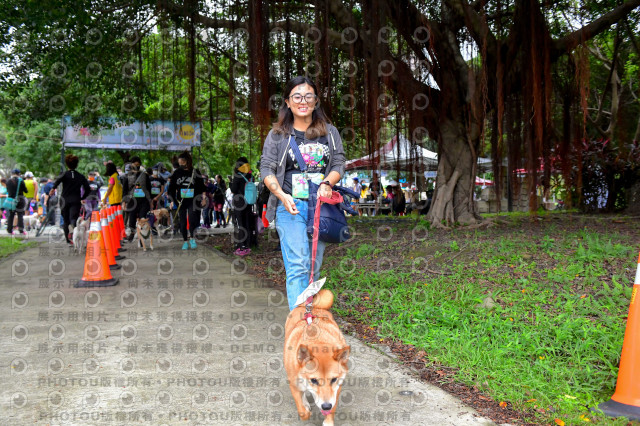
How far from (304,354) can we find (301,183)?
4.09 ft

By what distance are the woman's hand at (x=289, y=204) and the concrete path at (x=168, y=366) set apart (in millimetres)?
1094

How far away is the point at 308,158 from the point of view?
3.17 m

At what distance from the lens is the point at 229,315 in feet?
15.6

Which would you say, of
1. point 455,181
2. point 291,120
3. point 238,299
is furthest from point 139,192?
point 291,120

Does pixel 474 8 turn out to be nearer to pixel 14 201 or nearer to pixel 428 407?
pixel 428 407

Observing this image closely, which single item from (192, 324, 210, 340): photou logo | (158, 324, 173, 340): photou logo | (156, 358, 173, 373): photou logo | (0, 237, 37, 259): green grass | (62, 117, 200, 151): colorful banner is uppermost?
(62, 117, 200, 151): colorful banner

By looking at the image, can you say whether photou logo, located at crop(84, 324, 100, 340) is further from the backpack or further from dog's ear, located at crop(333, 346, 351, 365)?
the backpack

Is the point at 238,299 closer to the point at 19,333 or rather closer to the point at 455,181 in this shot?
the point at 19,333

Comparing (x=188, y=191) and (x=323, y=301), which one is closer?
(x=323, y=301)

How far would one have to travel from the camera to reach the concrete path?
269 centimetres

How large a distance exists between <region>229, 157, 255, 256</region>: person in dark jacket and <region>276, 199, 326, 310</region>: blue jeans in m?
5.96

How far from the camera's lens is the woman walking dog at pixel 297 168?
307cm

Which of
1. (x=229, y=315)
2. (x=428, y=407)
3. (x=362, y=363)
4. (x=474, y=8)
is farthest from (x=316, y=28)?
(x=428, y=407)

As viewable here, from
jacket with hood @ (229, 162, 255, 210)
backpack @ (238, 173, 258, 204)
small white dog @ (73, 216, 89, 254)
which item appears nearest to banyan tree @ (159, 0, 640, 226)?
jacket with hood @ (229, 162, 255, 210)
